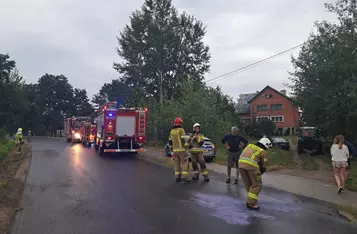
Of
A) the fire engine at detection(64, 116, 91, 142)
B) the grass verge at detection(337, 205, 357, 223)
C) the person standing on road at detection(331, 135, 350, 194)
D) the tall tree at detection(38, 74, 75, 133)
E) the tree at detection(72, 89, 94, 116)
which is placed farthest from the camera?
the tree at detection(72, 89, 94, 116)

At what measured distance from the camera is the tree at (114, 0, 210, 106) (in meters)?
35.8

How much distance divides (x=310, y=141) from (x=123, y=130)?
1383cm

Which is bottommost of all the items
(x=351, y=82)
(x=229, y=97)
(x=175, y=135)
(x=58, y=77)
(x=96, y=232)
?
(x=96, y=232)

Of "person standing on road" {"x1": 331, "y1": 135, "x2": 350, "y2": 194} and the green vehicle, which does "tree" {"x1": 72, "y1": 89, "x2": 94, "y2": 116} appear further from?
"person standing on road" {"x1": 331, "y1": 135, "x2": 350, "y2": 194}

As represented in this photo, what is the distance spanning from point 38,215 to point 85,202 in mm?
1258

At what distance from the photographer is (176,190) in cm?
942

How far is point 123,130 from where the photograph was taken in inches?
781

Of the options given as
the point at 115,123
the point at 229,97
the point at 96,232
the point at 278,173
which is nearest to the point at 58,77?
the point at 229,97

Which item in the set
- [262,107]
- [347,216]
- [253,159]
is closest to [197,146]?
[253,159]

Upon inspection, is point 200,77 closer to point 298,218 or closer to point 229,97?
point 229,97

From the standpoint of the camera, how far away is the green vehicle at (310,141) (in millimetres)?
25141

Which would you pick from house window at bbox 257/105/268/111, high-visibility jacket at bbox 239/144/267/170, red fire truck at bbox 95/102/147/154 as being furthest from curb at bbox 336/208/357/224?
house window at bbox 257/105/268/111

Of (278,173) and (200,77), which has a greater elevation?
(200,77)

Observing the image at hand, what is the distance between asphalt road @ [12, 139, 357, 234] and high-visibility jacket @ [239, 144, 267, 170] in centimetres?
89
